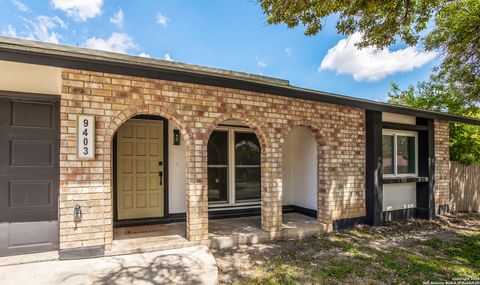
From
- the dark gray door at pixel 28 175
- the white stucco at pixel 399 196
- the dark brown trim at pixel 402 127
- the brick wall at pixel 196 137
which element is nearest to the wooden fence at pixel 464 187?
the white stucco at pixel 399 196

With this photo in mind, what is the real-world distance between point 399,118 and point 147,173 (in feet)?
20.3

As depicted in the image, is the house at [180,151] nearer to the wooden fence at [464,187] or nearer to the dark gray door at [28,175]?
the dark gray door at [28,175]

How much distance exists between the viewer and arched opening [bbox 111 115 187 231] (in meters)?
5.37

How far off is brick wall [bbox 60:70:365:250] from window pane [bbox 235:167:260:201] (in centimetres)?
161

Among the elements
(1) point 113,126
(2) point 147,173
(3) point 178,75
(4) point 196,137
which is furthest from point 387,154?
(1) point 113,126

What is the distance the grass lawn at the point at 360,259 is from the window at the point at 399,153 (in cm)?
165

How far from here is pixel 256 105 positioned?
15.9ft

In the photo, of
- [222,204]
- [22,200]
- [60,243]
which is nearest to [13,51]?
[22,200]

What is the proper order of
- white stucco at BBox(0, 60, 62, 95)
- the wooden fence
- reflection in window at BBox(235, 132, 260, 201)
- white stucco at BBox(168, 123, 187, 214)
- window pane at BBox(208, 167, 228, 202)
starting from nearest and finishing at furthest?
1. white stucco at BBox(0, 60, 62, 95)
2. white stucco at BBox(168, 123, 187, 214)
3. window pane at BBox(208, 167, 228, 202)
4. reflection in window at BBox(235, 132, 260, 201)
5. the wooden fence

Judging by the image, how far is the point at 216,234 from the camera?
480cm

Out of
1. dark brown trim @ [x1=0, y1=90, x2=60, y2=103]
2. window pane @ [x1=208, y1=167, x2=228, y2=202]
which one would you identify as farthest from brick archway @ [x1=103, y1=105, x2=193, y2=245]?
window pane @ [x1=208, y1=167, x2=228, y2=202]

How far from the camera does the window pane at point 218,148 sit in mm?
6266

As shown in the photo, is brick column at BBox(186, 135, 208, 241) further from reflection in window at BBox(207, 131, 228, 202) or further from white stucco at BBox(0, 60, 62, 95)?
white stucco at BBox(0, 60, 62, 95)

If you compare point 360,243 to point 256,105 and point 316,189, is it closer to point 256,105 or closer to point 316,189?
point 316,189
